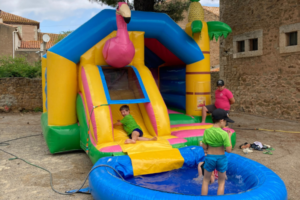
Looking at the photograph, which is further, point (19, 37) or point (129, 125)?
point (19, 37)

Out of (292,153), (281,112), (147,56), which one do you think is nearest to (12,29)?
(147,56)

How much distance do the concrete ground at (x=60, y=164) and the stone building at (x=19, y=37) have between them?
33.0 feet

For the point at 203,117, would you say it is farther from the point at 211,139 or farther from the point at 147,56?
the point at 211,139

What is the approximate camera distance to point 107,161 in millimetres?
2992

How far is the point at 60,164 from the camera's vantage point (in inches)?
149

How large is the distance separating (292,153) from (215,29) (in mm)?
2549

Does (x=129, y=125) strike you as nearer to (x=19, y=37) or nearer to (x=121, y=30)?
(x=121, y=30)

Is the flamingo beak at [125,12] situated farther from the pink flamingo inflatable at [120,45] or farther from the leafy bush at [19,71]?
the leafy bush at [19,71]

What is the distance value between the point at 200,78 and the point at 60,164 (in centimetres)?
289

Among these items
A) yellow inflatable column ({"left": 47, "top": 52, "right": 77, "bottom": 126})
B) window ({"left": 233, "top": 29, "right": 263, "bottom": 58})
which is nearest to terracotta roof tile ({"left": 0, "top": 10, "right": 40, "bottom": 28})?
window ({"left": 233, "top": 29, "right": 263, "bottom": 58})

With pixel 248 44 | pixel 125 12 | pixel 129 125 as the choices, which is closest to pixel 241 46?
pixel 248 44

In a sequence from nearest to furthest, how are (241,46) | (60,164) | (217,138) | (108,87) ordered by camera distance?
1. (217,138)
2. (60,164)
3. (108,87)
4. (241,46)

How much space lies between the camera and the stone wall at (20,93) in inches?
352

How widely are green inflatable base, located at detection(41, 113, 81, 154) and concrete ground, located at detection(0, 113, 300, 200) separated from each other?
124 millimetres
